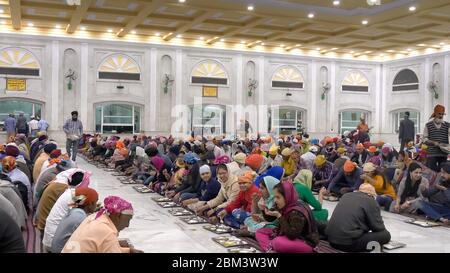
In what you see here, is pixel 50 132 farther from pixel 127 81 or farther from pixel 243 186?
pixel 243 186

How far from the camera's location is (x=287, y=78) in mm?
23641

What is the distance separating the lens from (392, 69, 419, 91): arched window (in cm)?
2370

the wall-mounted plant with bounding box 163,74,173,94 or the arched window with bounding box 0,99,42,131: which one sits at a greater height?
the wall-mounted plant with bounding box 163,74,173,94

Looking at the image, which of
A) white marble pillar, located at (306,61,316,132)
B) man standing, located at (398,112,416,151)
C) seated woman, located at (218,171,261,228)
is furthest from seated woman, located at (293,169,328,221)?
white marble pillar, located at (306,61,316,132)

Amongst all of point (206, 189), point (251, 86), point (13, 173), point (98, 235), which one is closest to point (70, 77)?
point (251, 86)

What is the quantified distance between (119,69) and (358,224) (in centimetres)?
1776

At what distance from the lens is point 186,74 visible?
2175 cm

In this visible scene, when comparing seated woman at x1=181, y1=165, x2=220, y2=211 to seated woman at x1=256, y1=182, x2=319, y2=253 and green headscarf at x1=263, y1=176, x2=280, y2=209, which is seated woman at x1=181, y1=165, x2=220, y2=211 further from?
seated woman at x1=256, y1=182, x2=319, y2=253

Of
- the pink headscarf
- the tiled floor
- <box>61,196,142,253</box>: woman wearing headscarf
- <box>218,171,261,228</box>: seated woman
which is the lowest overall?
the tiled floor

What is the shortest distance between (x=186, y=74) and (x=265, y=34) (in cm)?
447

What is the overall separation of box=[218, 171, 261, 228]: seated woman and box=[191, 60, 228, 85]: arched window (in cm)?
1645

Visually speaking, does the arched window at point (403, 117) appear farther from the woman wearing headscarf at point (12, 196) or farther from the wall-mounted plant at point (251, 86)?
the woman wearing headscarf at point (12, 196)

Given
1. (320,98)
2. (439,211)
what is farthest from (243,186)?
(320,98)
